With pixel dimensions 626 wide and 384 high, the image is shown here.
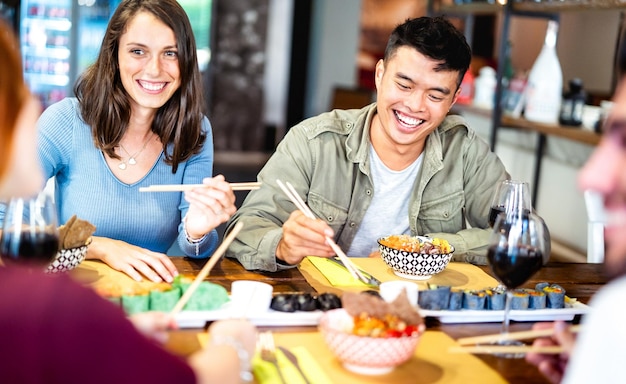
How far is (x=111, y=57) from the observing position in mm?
2420

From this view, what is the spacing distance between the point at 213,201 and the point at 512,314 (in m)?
0.79

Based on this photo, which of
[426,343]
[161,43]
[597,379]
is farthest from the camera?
[161,43]

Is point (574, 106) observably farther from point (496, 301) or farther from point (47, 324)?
point (47, 324)

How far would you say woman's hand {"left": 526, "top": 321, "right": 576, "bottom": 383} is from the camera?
1.33 metres

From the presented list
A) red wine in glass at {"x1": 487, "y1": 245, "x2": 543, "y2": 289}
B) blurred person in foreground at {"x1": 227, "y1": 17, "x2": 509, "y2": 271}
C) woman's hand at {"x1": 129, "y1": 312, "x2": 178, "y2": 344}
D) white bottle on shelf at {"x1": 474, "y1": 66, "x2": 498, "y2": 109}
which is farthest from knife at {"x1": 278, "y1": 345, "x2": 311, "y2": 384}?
white bottle on shelf at {"x1": 474, "y1": 66, "x2": 498, "y2": 109}

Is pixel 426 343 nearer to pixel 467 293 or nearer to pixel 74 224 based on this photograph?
pixel 467 293

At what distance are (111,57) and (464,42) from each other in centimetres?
112

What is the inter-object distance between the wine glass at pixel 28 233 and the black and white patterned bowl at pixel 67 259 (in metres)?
0.24

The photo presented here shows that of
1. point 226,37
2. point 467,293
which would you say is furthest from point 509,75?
point 226,37

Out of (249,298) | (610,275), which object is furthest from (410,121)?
(610,275)

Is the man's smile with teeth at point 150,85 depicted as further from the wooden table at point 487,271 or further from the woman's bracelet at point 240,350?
the woman's bracelet at point 240,350

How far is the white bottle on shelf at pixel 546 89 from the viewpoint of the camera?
A: 391 centimetres

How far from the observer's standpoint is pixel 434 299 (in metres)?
1.74

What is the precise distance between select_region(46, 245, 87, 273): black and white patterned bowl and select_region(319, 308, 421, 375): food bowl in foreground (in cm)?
67
